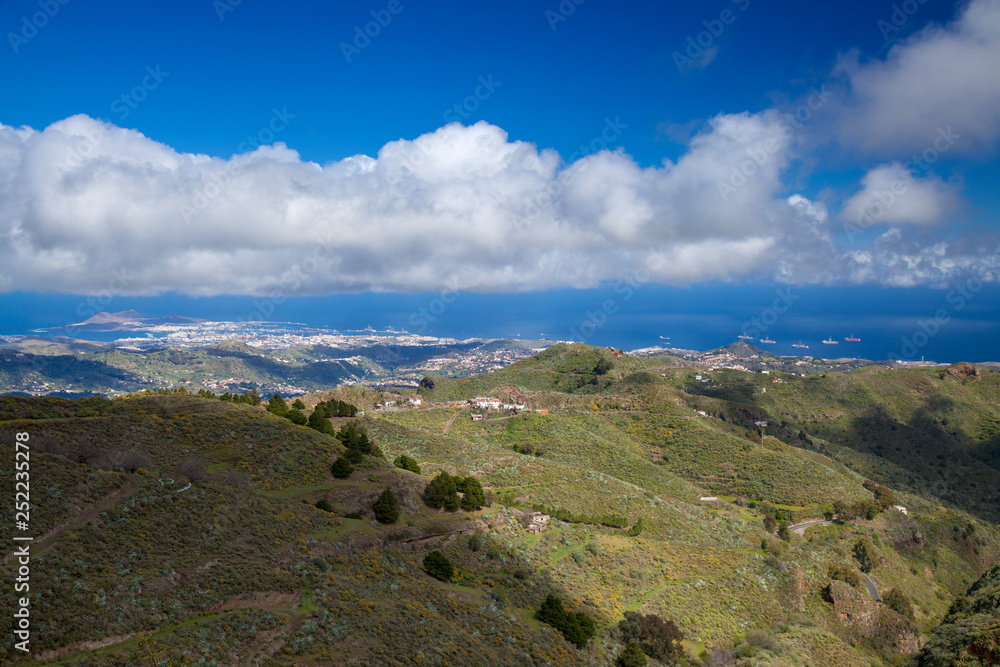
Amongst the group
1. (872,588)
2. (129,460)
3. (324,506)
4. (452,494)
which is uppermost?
(129,460)

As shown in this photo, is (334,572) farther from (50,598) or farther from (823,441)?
(823,441)

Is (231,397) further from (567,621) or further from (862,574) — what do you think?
(862,574)

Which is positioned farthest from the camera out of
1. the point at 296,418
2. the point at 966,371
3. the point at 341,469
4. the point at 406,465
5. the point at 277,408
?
the point at 966,371

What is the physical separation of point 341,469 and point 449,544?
8.05 metres

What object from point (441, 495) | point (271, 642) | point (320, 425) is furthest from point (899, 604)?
point (320, 425)

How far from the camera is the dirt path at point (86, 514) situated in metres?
16.3

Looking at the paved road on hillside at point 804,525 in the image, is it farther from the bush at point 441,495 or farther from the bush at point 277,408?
the bush at point 277,408

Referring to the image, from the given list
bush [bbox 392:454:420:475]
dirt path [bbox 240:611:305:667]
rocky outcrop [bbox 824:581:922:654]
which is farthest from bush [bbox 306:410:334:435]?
rocky outcrop [bbox 824:581:922:654]

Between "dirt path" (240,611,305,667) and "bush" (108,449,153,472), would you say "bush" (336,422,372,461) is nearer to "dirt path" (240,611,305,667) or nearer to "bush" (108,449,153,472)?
"bush" (108,449,153,472)

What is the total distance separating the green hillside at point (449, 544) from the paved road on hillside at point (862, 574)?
729 mm

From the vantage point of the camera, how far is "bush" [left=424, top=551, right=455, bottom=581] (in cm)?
2456

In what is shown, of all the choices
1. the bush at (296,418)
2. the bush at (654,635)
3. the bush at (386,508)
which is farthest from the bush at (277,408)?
the bush at (654,635)

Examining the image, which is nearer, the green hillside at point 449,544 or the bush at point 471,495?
the green hillside at point 449,544

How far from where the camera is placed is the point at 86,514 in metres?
18.7
